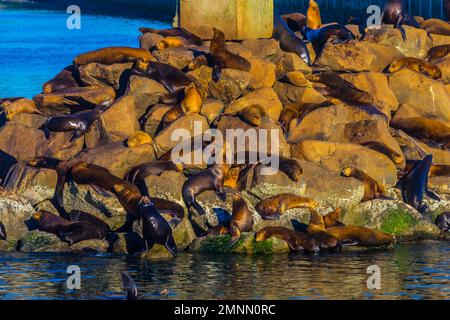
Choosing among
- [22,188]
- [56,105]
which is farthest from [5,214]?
[56,105]

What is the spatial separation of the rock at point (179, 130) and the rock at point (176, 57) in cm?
203

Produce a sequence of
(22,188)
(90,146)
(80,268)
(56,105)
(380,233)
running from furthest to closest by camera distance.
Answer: (56,105) → (90,146) → (22,188) → (380,233) → (80,268)

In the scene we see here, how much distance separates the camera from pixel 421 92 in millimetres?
22047

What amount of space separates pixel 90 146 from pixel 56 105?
1.73 m

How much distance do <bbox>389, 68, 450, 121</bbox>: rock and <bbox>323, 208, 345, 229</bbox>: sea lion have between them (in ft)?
15.2

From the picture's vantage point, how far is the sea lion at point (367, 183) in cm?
1861

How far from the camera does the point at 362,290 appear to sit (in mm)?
14836

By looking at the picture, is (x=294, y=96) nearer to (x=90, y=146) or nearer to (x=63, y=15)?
(x=90, y=146)

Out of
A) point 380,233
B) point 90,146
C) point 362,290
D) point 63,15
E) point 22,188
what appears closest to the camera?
point 362,290

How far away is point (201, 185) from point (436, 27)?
354 inches

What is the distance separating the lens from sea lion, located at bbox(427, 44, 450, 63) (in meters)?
23.8

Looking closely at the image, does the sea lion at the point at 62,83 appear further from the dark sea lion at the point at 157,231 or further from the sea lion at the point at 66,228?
the dark sea lion at the point at 157,231

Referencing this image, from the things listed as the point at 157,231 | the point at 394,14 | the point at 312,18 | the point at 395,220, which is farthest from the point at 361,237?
the point at 312,18

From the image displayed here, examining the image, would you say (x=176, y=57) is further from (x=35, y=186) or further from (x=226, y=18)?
(x=35, y=186)
